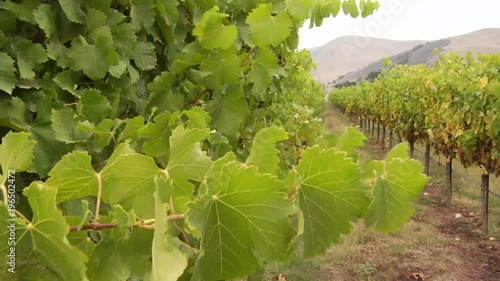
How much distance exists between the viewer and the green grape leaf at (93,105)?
5.12 ft

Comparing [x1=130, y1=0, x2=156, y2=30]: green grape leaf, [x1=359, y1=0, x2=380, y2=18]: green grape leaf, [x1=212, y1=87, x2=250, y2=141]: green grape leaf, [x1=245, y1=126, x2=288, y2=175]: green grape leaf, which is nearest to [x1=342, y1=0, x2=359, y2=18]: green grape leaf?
[x1=359, y1=0, x2=380, y2=18]: green grape leaf

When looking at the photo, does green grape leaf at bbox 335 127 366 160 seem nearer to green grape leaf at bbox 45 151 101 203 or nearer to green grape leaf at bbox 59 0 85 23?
green grape leaf at bbox 45 151 101 203

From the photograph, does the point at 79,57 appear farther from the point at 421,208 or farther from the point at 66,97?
the point at 421,208

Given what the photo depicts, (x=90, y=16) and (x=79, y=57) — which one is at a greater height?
(x=90, y=16)

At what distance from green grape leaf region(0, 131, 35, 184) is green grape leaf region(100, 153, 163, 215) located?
0.47ft

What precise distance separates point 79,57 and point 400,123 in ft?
50.7

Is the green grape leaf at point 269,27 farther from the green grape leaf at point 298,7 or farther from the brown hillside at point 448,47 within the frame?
the brown hillside at point 448,47

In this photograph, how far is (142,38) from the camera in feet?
6.57

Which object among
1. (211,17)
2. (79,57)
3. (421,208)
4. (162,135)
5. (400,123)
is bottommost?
(421,208)

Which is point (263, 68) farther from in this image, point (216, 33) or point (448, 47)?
point (448, 47)

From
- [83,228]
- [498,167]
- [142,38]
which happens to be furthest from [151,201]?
[498,167]

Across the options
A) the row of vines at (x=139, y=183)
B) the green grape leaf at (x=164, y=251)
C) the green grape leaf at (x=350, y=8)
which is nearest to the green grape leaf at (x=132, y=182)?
the row of vines at (x=139, y=183)

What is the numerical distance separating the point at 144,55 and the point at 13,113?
0.71 metres

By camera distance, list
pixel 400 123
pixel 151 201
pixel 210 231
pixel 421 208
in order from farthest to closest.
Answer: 1. pixel 400 123
2. pixel 421 208
3. pixel 151 201
4. pixel 210 231
